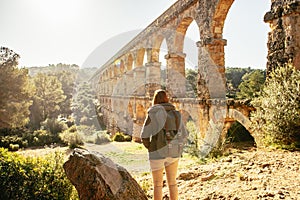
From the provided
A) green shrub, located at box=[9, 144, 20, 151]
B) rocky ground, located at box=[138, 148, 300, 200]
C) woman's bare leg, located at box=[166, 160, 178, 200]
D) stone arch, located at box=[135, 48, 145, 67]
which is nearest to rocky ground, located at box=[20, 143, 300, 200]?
rocky ground, located at box=[138, 148, 300, 200]

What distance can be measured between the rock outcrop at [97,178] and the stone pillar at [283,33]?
3792 mm

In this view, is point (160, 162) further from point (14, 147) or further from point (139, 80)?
point (14, 147)

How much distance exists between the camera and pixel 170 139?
9.24 ft

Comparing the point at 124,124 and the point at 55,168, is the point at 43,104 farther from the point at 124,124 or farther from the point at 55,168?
the point at 55,168

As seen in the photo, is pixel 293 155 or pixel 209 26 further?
pixel 209 26

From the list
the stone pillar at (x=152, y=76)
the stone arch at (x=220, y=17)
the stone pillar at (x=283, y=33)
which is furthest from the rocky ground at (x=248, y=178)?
the stone pillar at (x=152, y=76)

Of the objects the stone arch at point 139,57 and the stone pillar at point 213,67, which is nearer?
the stone pillar at point 213,67

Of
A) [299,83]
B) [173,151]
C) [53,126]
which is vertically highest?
[299,83]

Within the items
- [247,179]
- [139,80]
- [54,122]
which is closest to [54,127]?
[54,122]

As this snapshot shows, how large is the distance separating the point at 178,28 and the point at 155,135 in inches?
311

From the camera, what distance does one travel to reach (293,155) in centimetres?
394

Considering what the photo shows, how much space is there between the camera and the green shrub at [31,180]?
4.09 metres

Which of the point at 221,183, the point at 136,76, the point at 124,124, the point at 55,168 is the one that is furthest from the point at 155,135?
the point at 124,124

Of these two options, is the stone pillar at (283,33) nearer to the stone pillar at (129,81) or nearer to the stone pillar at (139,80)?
the stone pillar at (139,80)
